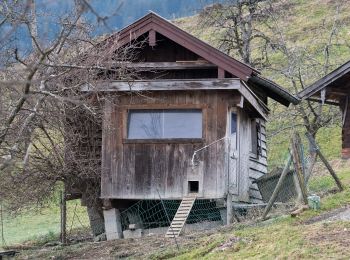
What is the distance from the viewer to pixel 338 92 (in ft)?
76.0

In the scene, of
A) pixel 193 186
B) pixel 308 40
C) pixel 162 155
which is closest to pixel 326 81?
pixel 193 186

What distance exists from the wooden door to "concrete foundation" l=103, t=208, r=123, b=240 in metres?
3.09

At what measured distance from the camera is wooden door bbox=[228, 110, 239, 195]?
18.2 metres

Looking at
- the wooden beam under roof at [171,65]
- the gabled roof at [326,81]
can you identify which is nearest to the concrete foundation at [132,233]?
the wooden beam under roof at [171,65]

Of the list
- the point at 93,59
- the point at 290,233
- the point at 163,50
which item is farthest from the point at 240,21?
the point at 290,233

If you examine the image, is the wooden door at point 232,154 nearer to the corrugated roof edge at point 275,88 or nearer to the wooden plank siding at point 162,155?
the wooden plank siding at point 162,155

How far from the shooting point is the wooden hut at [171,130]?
17969 millimetres

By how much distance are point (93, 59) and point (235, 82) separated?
3689 mm

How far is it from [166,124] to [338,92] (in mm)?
7553

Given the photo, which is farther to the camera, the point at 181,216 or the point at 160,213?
the point at 160,213

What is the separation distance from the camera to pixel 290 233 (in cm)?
1166

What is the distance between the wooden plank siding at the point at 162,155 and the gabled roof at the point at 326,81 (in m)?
4.32

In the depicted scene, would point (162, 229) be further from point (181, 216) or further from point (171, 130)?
point (171, 130)

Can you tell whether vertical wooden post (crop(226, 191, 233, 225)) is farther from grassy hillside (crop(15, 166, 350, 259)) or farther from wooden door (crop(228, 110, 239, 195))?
grassy hillside (crop(15, 166, 350, 259))
